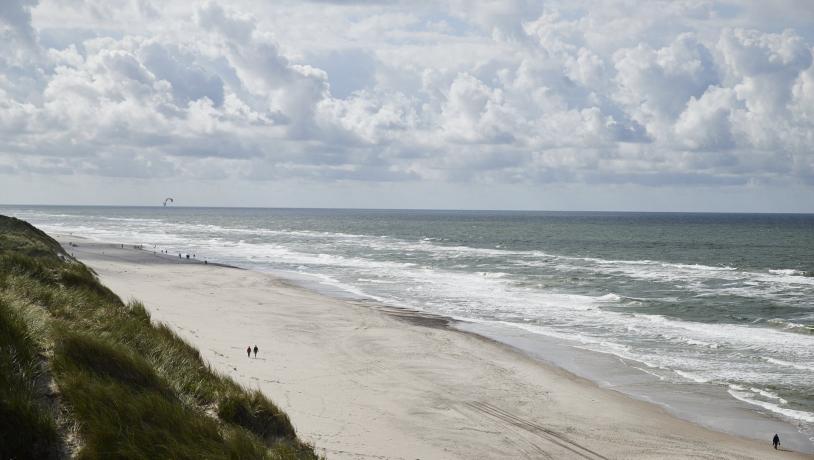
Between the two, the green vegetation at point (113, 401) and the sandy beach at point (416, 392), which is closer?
the green vegetation at point (113, 401)

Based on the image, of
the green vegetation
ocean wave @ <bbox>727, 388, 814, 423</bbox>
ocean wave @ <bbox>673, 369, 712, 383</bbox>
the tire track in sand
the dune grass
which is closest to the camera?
the dune grass

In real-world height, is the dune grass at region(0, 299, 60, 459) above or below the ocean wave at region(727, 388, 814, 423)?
above

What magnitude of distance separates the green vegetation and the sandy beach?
3947mm

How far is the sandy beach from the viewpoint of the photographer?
15.4 m

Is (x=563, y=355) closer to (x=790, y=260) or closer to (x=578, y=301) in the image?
(x=578, y=301)

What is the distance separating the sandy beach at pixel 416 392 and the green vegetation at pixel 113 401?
155 inches

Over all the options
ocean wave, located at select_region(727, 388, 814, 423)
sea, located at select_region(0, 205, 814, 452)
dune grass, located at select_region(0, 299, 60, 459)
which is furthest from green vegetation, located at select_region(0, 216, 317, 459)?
ocean wave, located at select_region(727, 388, 814, 423)

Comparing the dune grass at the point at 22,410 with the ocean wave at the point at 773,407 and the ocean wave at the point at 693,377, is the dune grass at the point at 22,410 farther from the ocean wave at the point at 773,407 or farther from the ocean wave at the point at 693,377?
the ocean wave at the point at 693,377

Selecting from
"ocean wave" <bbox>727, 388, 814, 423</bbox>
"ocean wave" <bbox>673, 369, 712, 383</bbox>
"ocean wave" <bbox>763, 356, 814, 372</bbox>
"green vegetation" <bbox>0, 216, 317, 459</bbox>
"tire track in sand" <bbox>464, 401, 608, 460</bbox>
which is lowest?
"tire track in sand" <bbox>464, 401, 608, 460</bbox>

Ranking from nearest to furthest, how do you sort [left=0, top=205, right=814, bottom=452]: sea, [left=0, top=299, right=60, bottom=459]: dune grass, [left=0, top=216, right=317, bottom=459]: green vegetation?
1. [left=0, top=299, right=60, bottom=459]: dune grass
2. [left=0, top=216, right=317, bottom=459]: green vegetation
3. [left=0, top=205, right=814, bottom=452]: sea

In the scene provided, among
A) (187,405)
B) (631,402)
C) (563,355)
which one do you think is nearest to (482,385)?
(631,402)

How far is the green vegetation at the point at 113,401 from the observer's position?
7148 millimetres

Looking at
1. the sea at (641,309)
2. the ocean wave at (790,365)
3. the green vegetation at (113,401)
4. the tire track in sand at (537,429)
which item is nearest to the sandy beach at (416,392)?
the tire track in sand at (537,429)

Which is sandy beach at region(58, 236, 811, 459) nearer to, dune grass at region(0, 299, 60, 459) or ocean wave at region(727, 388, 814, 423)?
ocean wave at region(727, 388, 814, 423)
